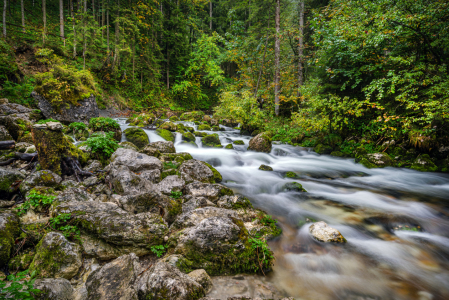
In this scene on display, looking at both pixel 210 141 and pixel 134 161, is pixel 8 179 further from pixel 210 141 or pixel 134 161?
pixel 210 141

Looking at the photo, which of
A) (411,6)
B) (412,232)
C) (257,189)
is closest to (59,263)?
(257,189)

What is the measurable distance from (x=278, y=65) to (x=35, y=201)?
1522 cm

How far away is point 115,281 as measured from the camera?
229cm

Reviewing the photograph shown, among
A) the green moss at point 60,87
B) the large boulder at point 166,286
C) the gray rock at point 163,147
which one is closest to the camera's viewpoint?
the large boulder at point 166,286

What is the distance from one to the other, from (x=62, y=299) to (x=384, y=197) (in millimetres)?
7993

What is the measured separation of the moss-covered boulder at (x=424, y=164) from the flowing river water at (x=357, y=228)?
38cm

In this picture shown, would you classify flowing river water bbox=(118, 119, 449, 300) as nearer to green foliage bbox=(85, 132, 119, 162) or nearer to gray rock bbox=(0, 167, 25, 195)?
green foliage bbox=(85, 132, 119, 162)

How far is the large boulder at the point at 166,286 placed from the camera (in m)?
2.10

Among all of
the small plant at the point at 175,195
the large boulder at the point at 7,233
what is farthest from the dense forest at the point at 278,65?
the large boulder at the point at 7,233

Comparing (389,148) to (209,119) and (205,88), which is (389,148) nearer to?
(209,119)

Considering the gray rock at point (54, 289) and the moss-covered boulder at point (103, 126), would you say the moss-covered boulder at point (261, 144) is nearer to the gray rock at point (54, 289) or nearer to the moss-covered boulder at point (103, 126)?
the moss-covered boulder at point (103, 126)

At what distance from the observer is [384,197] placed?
20.6ft

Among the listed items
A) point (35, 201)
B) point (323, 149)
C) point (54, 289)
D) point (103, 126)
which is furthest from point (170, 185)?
point (323, 149)

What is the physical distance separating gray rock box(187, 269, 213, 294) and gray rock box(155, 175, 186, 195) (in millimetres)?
2272
